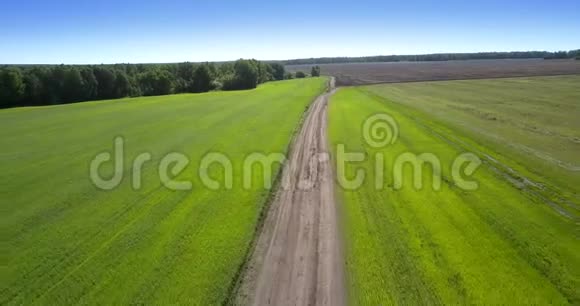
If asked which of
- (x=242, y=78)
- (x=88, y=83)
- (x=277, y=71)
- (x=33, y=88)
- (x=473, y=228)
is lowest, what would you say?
(x=473, y=228)

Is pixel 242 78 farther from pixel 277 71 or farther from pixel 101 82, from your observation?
pixel 277 71

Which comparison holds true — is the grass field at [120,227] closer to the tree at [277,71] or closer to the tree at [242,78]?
the tree at [242,78]

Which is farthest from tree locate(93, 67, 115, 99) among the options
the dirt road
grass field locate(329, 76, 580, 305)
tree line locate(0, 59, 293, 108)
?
the dirt road

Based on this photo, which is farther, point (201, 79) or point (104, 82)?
point (201, 79)

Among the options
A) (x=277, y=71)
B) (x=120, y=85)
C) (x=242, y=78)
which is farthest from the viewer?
(x=277, y=71)

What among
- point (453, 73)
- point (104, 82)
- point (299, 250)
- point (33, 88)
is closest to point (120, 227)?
point (299, 250)

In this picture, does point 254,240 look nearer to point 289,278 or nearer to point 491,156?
point 289,278

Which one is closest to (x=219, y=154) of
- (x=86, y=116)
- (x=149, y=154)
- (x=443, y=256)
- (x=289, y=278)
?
(x=149, y=154)

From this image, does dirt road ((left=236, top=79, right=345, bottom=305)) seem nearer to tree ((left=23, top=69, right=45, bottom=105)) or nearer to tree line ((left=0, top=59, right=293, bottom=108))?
tree line ((left=0, top=59, right=293, bottom=108))
